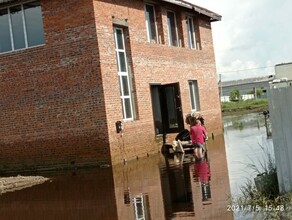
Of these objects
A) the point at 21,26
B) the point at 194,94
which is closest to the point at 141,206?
the point at 21,26

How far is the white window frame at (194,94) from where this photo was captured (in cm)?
2411

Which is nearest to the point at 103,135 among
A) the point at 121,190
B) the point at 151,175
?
the point at 151,175

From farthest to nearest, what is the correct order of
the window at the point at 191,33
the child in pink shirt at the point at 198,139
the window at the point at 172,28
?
the window at the point at 191,33 < the window at the point at 172,28 < the child in pink shirt at the point at 198,139

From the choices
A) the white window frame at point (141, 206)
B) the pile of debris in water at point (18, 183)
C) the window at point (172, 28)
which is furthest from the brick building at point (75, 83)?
the white window frame at point (141, 206)

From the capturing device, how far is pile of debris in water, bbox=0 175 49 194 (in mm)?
13397

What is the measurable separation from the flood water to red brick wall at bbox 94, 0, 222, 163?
66.3 inches

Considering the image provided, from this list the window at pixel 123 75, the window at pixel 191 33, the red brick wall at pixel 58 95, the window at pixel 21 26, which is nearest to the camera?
the red brick wall at pixel 58 95

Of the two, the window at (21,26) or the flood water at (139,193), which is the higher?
the window at (21,26)

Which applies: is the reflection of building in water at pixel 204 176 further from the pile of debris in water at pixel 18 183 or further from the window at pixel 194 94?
the window at pixel 194 94

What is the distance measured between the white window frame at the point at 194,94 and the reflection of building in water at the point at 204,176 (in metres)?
9.04

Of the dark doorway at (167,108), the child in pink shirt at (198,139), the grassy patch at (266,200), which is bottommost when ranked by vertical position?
the grassy patch at (266,200)

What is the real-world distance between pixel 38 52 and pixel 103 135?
3629 mm

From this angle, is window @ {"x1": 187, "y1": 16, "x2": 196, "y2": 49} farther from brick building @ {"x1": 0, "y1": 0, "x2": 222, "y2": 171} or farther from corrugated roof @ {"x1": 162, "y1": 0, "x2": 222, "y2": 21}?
brick building @ {"x1": 0, "y1": 0, "x2": 222, "y2": 171}
